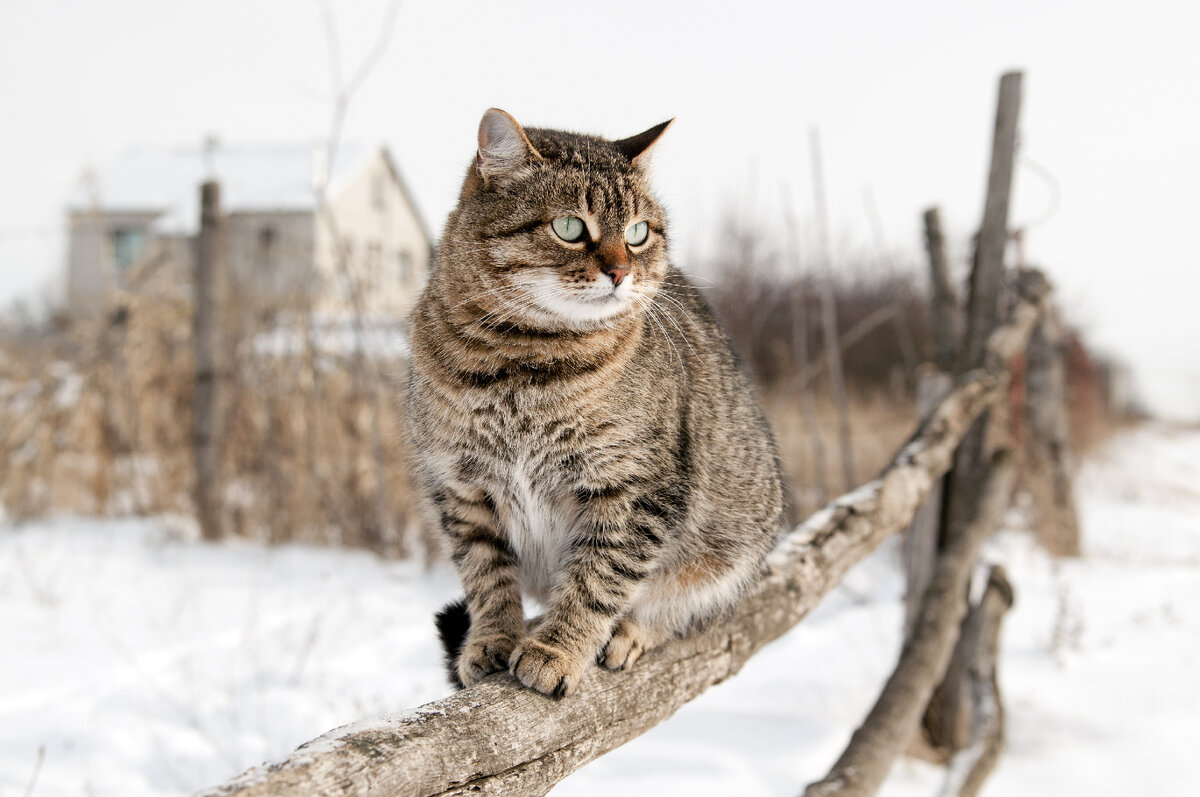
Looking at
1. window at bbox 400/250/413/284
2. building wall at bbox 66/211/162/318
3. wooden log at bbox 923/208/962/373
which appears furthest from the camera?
window at bbox 400/250/413/284

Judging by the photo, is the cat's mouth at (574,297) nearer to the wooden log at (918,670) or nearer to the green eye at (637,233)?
the green eye at (637,233)

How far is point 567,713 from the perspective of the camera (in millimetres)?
1545

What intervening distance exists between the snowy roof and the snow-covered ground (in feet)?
41.1

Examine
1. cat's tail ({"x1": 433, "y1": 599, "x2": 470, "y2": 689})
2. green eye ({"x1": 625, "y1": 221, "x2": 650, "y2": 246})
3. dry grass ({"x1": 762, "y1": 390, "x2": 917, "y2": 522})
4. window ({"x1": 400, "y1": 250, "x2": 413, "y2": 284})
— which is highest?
green eye ({"x1": 625, "y1": 221, "x2": 650, "y2": 246})

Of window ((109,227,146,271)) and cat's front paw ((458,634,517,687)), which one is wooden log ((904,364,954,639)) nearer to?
cat's front paw ((458,634,517,687))

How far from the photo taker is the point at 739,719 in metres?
3.65

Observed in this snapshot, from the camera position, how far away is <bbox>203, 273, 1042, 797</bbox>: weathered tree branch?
112 cm

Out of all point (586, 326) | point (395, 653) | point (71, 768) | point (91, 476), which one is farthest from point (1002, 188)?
point (91, 476)

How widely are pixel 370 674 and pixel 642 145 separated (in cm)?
298

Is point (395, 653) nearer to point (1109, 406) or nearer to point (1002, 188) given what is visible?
point (1002, 188)

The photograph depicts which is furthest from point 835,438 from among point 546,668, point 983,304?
point 546,668

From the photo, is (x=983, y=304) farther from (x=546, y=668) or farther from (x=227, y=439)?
(x=227, y=439)

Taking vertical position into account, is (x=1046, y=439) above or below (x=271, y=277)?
below

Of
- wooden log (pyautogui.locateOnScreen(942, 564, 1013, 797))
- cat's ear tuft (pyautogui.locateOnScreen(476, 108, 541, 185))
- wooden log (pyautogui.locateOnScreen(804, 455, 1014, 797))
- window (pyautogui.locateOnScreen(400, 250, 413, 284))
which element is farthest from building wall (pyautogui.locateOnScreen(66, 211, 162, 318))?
wooden log (pyautogui.locateOnScreen(942, 564, 1013, 797))
